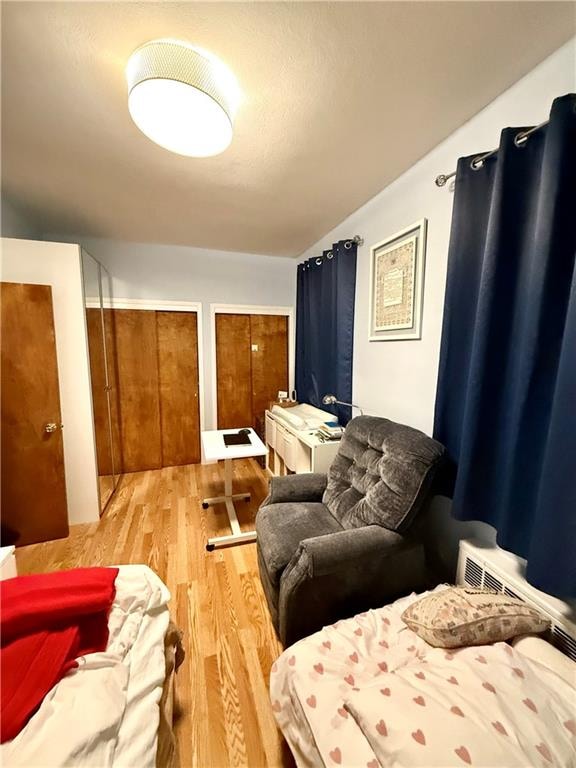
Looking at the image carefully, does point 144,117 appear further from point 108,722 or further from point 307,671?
point 307,671

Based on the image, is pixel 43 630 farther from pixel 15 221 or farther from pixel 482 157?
pixel 15 221

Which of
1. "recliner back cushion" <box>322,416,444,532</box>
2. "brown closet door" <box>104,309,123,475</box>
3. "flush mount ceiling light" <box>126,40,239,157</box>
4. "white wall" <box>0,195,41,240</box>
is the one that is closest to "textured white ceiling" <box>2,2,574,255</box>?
"flush mount ceiling light" <box>126,40,239,157</box>

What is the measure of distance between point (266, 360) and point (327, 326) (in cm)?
124

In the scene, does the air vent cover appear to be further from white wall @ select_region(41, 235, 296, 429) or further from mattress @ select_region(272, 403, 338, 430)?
white wall @ select_region(41, 235, 296, 429)

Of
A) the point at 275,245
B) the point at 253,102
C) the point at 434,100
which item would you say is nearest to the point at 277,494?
the point at 253,102

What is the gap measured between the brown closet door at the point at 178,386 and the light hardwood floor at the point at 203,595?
0.50 m

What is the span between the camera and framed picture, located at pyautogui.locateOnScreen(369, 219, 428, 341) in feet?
6.02

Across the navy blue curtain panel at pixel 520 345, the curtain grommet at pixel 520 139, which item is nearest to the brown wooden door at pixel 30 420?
the navy blue curtain panel at pixel 520 345

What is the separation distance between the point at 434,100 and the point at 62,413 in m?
3.15

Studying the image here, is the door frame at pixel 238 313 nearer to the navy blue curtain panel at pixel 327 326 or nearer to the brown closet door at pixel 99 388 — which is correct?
the navy blue curtain panel at pixel 327 326

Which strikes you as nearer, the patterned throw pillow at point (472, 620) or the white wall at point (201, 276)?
the patterned throw pillow at point (472, 620)

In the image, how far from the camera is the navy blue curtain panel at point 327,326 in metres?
2.58

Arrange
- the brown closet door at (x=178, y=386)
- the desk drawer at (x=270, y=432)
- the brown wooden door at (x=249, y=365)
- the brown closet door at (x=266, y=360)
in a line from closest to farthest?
1. the desk drawer at (x=270, y=432)
2. the brown closet door at (x=178, y=386)
3. the brown wooden door at (x=249, y=365)
4. the brown closet door at (x=266, y=360)

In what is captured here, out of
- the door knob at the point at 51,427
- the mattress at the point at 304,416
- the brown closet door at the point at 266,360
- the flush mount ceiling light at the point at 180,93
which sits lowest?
the mattress at the point at 304,416
